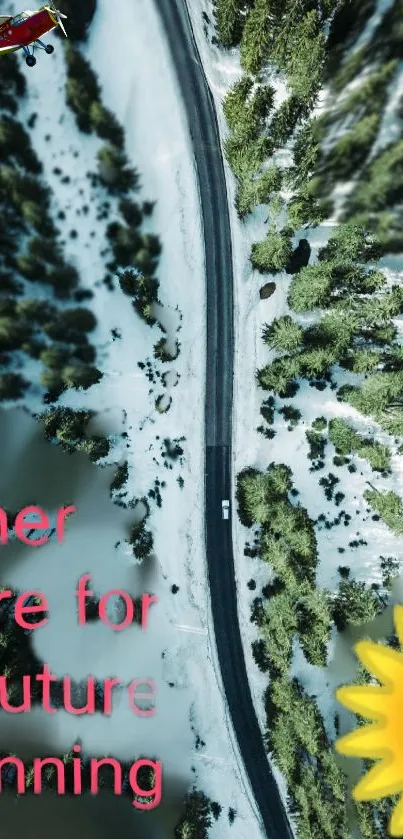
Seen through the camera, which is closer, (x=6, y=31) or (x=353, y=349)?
(x=6, y=31)

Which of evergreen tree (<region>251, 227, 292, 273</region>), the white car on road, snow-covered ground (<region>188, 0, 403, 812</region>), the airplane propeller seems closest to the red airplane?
the airplane propeller

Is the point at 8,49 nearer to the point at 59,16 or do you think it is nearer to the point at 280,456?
the point at 59,16

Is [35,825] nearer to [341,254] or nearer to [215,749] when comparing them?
[215,749]

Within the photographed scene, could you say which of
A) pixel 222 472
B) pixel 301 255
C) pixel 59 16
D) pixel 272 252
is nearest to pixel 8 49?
pixel 59 16

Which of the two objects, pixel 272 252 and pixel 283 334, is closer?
pixel 283 334

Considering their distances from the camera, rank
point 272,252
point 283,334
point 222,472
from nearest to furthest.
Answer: point 283,334
point 272,252
point 222,472

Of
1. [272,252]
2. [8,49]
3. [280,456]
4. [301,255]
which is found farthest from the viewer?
[280,456]

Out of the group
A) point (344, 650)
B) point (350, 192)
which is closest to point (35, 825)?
point (344, 650)
